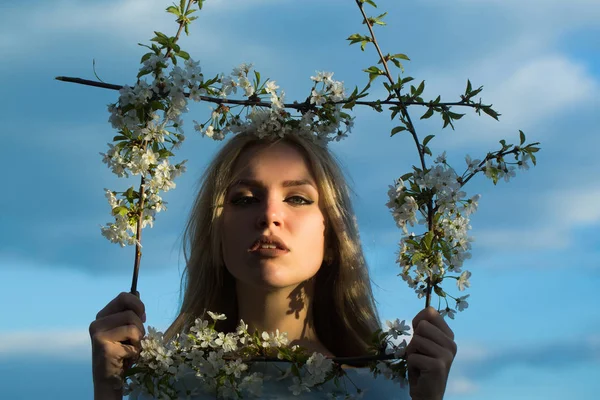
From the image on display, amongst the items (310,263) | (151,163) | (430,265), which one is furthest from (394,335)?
(151,163)

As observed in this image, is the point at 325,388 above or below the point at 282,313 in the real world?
below

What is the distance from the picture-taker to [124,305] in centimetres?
466

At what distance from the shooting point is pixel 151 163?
4684 millimetres

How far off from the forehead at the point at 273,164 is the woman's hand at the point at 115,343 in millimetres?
1100

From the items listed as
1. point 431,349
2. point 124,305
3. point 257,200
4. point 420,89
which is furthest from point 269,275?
point 420,89

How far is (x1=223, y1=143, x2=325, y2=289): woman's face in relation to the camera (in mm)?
5004

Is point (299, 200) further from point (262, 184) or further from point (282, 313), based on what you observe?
point (282, 313)

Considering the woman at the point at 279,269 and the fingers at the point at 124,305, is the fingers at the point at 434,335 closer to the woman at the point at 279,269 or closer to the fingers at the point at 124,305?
the woman at the point at 279,269

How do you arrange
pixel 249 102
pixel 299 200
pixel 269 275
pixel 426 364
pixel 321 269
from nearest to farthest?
1. pixel 426 364
2. pixel 269 275
3. pixel 249 102
4. pixel 299 200
5. pixel 321 269

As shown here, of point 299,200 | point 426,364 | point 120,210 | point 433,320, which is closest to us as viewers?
point 426,364

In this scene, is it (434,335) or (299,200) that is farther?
(299,200)

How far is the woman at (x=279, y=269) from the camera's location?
459 cm

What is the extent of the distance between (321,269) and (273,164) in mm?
837

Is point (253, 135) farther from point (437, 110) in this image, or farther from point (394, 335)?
point (394, 335)
